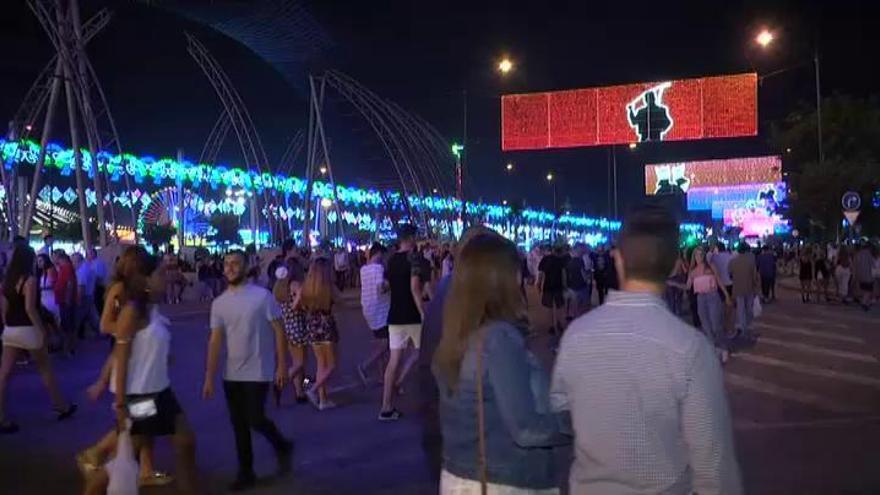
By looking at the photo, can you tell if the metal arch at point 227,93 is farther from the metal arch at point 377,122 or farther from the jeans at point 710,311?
the jeans at point 710,311

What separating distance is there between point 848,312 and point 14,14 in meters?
52.9

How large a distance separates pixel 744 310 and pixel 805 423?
8.72 meters

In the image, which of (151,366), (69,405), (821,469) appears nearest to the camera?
(151,366)

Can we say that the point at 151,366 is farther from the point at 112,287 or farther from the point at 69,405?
the point at 69,405

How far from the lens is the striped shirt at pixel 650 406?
8.36 feet

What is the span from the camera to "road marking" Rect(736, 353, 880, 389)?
11.8 m

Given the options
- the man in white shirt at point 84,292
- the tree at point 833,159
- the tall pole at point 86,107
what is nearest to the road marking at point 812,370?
the man in white shirt at point 84,292

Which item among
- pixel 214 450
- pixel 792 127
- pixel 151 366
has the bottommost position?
pixel 214 450

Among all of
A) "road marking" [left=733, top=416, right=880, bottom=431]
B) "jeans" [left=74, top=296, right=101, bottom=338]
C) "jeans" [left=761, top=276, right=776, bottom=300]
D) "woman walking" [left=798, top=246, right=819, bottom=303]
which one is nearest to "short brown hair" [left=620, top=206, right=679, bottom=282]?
"road marking" [left=733, top=416, right=880, bottom=431]

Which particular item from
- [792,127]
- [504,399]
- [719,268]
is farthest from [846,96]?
[504,399]

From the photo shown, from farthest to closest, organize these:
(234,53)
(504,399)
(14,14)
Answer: (234,53)
(14,14)
(504,399)

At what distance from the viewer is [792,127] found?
4297cm

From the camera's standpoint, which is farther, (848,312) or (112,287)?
(848,312)

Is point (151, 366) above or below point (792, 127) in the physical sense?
below
